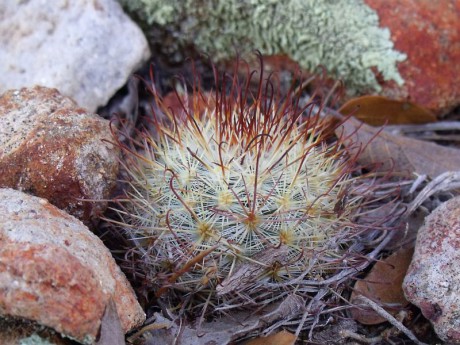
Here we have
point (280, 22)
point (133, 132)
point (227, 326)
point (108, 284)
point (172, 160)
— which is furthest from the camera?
point (280, 22)

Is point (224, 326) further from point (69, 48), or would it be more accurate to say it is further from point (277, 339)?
point (69, 48)

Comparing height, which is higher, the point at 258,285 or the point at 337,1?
the point at 337,1

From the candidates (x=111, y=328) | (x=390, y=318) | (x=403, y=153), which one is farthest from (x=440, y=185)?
(x=111, y=328)

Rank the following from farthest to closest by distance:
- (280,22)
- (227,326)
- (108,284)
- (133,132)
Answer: (280,22)
(133,132)
(227,326)
(108,284)

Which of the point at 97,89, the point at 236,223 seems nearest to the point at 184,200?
the point at 236,223

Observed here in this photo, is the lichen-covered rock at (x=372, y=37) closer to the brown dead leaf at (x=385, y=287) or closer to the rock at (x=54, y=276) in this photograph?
the brown dead leaf at (x=385, y=287)

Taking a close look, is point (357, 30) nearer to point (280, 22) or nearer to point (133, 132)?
point (280, 22)
